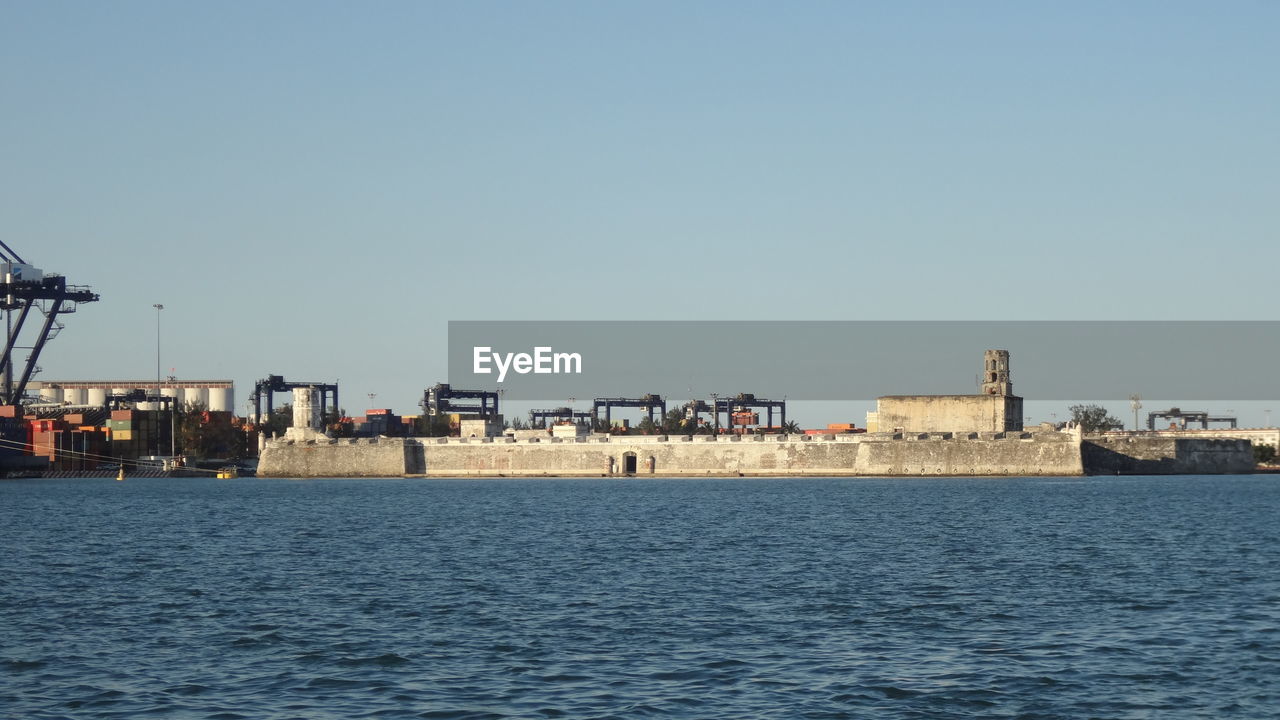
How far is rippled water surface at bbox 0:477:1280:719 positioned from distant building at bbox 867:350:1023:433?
5272 centimetres

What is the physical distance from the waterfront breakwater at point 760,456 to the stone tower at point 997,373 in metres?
7.02

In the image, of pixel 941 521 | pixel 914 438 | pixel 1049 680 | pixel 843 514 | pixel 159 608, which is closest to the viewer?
pixel 1049 680

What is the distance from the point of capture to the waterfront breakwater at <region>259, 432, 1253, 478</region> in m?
96.2

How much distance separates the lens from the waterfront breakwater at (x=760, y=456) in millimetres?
96188

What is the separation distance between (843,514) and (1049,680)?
35679 millimetres

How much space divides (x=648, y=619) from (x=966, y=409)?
8236cm

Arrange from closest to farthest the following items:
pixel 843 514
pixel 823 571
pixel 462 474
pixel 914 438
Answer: pixel 823 571 → pixel 843 514 → pixel 914 438 → pixel 462 474

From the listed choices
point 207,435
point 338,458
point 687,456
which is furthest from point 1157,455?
point 207,435

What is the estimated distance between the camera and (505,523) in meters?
50.0

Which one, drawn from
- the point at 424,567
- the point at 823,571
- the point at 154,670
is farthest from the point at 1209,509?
the point at 154,670

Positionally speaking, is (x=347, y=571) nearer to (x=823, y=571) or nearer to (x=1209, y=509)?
(x=823, y=571)

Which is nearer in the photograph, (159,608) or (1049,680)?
(1049,680)

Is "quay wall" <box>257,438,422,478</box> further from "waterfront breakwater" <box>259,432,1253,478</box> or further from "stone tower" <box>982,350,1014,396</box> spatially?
A: "stone tower" <box>982,350,1014,396</box>

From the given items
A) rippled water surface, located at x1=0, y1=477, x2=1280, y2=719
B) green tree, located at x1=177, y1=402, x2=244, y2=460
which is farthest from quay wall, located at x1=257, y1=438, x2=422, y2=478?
rippled water surface, located at x1=0, y1=477, x2=1280, y2=719
